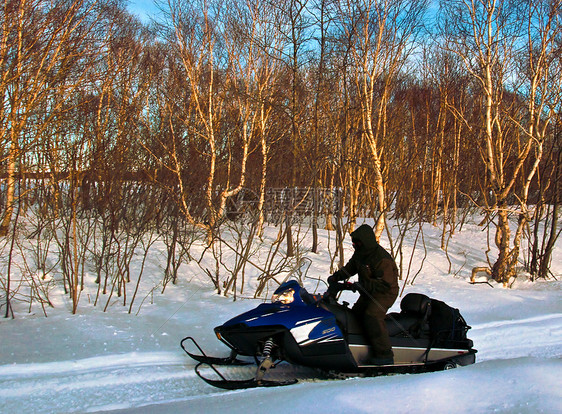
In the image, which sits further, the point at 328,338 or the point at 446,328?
the point at 446,328

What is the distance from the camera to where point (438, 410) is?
8.79 feet

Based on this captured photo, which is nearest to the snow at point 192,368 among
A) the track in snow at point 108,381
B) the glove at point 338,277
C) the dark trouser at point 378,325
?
the track in snow at point 108,381

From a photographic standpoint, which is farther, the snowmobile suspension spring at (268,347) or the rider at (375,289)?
the rider at (375,289)

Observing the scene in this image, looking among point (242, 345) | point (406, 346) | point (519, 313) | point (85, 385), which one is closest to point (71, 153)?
point (85, 385)

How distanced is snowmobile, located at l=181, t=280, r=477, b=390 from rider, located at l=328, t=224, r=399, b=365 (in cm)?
10

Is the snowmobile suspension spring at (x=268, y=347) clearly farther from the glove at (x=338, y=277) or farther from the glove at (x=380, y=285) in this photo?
the glove at (x=380, y=285)

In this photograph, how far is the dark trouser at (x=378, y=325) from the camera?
3.77 meters

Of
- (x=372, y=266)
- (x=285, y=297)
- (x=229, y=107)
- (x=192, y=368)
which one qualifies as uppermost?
(x=229, y=107)

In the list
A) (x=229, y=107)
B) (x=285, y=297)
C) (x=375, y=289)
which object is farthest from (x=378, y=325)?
(x=229, y=107)

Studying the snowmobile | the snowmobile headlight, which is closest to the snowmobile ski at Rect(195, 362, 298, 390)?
the snowmobile

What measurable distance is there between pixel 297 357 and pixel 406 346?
1061 mm

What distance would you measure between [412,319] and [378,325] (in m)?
0.51

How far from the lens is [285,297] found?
12.3 feet

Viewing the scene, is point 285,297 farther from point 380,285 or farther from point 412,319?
point 412,319
